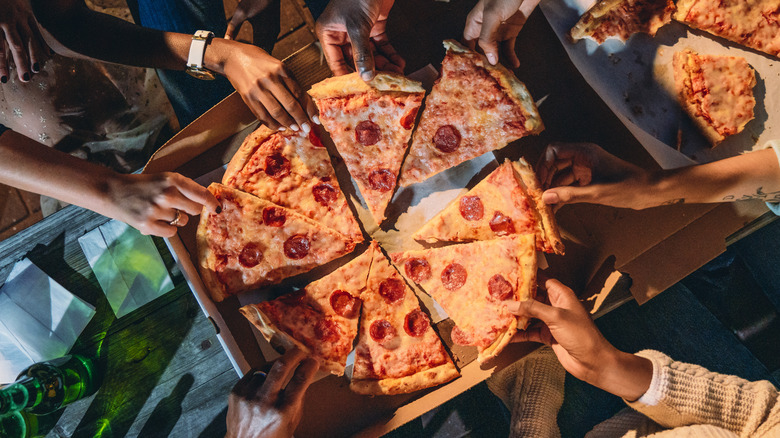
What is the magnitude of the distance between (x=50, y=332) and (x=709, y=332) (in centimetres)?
538

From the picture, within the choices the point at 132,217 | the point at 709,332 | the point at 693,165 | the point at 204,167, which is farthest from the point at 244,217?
the point at 709,332

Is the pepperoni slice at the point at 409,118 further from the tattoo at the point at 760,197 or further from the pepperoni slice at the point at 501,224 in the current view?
the tattoo at the point at 760,197

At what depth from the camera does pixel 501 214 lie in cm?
333

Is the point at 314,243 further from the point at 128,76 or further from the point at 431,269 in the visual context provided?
the point at 128,76

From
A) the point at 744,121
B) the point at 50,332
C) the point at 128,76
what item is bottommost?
the point at 744,121

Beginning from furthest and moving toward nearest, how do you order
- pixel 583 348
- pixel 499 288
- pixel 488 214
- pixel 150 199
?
pixel 488 214 < pixel 499 288 < pixel 583 348 < pixel 150 199

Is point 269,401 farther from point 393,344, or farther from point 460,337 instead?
point 460,337

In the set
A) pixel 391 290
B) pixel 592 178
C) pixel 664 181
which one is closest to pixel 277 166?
pixel 391 290

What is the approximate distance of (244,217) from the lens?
11.1ft

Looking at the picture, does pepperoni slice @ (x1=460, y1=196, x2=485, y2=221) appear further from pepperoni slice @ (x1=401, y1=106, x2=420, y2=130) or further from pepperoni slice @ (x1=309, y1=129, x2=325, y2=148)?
pepperoni slice @ (x1=309, y1=129, x2=325, y2=148)

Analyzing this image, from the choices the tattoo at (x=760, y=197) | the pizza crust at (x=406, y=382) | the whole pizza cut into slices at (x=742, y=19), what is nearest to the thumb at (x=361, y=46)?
the pizza crust at (x=406, y=382)

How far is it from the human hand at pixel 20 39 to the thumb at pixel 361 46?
2.36 metres

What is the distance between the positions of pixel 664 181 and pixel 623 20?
1.44 metres

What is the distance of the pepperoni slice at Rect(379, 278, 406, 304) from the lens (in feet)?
11.4
